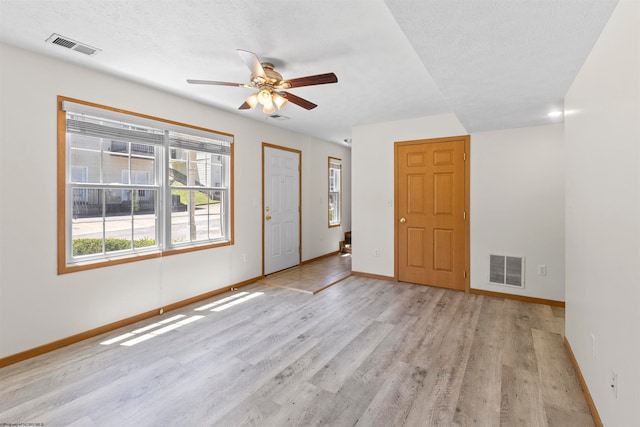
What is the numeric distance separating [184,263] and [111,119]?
1.76m

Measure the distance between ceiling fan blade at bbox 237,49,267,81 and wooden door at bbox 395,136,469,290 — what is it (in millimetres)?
2785

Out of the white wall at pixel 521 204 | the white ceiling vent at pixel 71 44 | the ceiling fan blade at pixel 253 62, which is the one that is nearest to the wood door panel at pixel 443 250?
the white wall at pixel 521 204

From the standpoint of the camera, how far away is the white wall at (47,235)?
2.42 meters

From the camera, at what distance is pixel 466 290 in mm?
4168

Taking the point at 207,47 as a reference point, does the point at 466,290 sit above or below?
below

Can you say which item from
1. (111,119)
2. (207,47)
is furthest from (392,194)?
(111,119)

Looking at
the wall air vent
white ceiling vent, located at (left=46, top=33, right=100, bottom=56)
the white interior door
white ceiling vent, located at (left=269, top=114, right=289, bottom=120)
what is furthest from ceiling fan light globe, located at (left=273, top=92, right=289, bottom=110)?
the wall air vent

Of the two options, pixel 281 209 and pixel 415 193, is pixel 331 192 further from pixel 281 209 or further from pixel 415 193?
pixel 415 193

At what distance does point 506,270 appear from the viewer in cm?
395

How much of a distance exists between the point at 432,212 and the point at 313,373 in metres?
2.96

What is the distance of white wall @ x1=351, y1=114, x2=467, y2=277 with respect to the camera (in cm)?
469

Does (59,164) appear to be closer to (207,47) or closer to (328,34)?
(207,47)

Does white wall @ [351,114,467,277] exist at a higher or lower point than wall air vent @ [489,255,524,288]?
higher

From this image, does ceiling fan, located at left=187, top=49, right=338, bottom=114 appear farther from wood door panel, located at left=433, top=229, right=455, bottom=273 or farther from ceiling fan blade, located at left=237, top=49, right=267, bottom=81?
wood door panel, located at left=433, top=229, right=455, bottom=273
